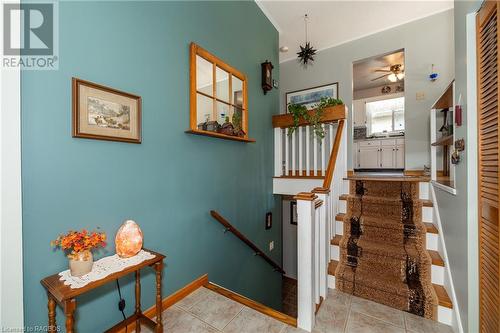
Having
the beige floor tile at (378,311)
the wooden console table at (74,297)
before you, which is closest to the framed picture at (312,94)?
the beige floor tile at (378,311)

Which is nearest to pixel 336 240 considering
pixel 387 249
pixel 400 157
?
pixel 387 249

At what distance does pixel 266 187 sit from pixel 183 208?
157 centimetres

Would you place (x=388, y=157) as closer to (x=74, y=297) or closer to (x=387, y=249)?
(x=387, y=249)

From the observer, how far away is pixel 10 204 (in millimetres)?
1078

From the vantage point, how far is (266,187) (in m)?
3.33

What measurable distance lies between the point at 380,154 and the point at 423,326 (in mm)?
5640

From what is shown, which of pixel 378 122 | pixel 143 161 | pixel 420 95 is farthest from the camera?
pixel 378 122

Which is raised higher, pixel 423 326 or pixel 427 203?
pixel 427 203

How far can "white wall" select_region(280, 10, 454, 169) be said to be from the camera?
136 inches

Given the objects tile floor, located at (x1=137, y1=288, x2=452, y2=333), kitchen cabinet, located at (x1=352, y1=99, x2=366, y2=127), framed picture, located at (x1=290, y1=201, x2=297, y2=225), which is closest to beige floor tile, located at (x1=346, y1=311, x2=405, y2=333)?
tile floor, located at (x1=137, y1=288, x2=452, y2=333)

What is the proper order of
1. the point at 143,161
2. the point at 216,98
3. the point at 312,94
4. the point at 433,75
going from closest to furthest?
the point at 143,161, the point at 216,98, the point at 433,75, the point at 312,94

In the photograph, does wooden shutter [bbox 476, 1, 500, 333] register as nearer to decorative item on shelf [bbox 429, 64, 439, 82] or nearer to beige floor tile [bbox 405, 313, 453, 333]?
beige floor tile [bbox 405, 313, 453, 333]

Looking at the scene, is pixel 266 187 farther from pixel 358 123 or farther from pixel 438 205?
pixel 358 123

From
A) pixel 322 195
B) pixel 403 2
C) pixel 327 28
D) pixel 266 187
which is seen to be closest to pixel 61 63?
pixel 322 195
